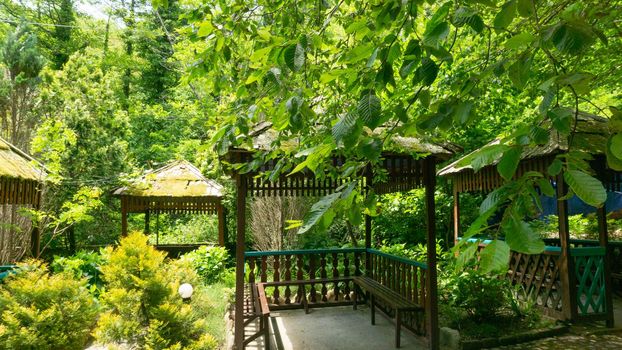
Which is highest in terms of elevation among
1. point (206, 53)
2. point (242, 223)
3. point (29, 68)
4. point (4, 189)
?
point (29, 68)

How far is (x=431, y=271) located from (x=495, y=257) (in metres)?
4.45

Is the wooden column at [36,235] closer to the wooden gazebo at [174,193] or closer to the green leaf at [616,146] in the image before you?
the wooden gazebo at [174,193]

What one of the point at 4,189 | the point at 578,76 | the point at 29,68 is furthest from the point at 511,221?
the point at 29,68

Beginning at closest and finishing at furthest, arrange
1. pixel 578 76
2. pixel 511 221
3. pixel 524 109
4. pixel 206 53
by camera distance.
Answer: pixel 511 221
pixel 578 76
pixel 206 53
pixel 524 109

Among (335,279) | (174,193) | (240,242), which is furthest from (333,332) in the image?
(174,193)

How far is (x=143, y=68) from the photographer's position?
71.1 ft

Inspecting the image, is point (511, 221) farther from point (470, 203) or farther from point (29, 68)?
point (29, 68)

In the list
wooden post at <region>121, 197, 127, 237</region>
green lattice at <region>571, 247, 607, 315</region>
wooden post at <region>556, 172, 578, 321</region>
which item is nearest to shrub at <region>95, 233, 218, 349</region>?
wooden post at <region>556, 172, 578, 321</region>

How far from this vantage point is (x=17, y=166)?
752 cm

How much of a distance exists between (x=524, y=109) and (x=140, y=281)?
9.78 m

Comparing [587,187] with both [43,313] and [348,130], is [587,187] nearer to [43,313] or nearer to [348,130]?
[348,130]

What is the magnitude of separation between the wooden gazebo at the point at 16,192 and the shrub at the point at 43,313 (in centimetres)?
202

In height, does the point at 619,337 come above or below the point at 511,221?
below

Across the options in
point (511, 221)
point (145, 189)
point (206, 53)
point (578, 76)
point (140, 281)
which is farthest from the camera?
point (145, 189)
